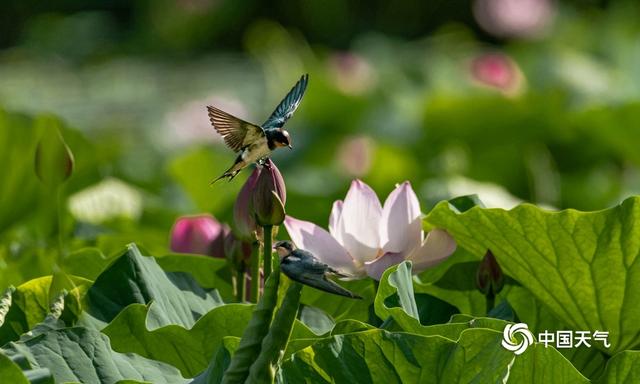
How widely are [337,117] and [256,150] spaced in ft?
8.60

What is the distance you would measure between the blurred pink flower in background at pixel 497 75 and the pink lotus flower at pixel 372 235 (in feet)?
6.86

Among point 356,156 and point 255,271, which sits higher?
point 255,271

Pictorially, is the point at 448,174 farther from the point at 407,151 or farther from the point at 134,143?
the point at 134,143

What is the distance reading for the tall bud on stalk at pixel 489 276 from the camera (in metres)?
1.05

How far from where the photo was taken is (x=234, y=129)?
0.86m

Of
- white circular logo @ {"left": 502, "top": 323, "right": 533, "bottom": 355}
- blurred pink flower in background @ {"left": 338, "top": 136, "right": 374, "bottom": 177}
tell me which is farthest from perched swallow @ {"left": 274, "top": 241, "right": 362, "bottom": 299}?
blurred pink flower in background @ {"left": 338, "top": 136, "right": 374, "bottom": 177}

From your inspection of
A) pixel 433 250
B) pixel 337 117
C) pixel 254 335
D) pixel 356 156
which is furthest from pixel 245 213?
pixel 337 117

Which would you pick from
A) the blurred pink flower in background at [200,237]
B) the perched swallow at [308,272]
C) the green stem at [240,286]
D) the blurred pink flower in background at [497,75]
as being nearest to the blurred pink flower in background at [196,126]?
the blurred pink flower in background at [497,75]

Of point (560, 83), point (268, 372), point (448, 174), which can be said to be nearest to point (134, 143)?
point (560, 83)

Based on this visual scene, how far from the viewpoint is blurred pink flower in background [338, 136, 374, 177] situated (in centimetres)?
290

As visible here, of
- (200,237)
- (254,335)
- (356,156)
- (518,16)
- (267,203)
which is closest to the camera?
(254,335)

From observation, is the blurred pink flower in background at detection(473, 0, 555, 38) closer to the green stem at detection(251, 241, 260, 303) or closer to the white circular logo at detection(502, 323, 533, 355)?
the green stem at detection(251, 241, 260, 303)

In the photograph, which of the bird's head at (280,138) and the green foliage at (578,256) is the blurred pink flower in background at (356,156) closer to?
the green foliage at (578,256)

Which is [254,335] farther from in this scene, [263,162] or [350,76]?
[350,76]
